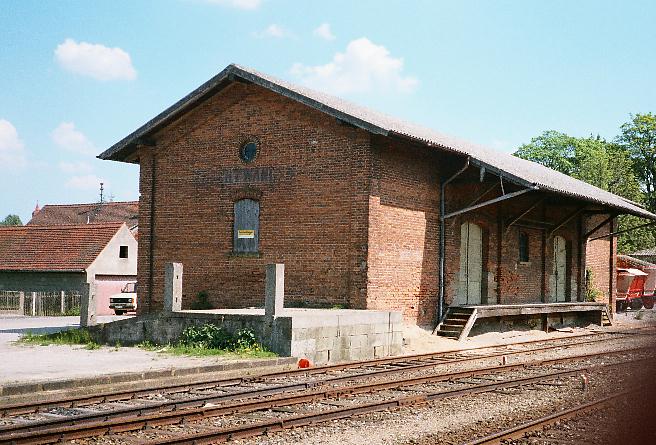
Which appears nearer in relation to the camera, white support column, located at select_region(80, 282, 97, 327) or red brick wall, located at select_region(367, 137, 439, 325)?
red brick wall, located at select_region(367, 137, 439, 325)

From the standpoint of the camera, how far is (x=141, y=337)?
633 inches

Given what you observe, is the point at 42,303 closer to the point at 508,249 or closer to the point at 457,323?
the point at 457,323

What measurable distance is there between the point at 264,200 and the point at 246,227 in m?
0.86

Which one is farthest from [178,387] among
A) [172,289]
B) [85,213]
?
[85,213]

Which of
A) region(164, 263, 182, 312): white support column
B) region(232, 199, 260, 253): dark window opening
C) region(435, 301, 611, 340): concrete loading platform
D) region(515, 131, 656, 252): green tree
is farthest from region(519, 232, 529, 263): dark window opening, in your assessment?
region(515, 131, 656, 252): green tree

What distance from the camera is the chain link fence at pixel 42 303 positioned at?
29766 millimetres

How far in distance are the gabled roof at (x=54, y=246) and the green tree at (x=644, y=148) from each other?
4737 centimetres

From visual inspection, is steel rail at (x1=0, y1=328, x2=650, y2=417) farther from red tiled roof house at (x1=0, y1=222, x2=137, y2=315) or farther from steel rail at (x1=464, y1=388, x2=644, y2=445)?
red tiled roof house at (x1=0, y1=222, x2=137, y2=315)

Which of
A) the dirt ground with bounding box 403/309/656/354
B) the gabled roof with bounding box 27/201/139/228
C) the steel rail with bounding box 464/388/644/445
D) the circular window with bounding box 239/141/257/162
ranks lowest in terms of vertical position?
the dirt ground with bounding box 403/309/656/354

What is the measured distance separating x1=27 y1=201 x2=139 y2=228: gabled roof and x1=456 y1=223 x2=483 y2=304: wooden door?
36.1m

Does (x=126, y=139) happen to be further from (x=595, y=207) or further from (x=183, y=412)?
(x=595, y=207)

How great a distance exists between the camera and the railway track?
7336mm

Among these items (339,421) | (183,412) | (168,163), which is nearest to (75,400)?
(183,412)

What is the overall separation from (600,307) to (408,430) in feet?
64.4
